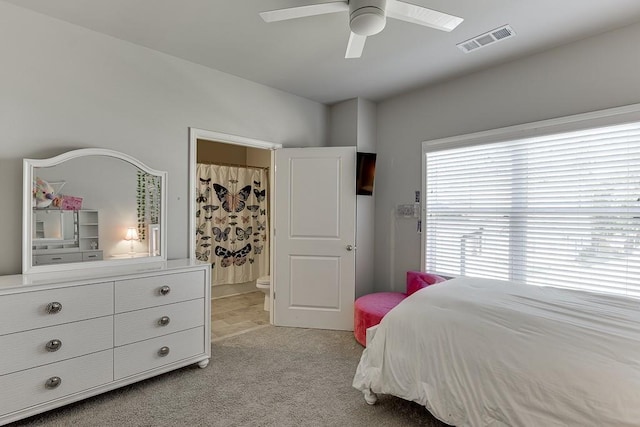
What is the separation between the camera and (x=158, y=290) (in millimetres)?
2354

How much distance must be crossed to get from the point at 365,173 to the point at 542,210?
1.66m

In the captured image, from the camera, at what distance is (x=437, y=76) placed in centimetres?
316

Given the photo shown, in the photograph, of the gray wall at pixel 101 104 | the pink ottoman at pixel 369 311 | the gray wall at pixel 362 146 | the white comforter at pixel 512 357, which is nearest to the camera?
the white comforter at pixel 512 357

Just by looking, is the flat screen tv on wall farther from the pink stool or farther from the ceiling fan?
the ceiling fan

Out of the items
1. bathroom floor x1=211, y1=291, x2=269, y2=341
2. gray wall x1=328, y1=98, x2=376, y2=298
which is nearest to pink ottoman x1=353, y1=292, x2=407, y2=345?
gray wall x1=328, y1=98, x2=376, y2=298

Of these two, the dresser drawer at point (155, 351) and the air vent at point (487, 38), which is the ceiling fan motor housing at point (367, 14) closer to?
the air vent at point (487, 38)

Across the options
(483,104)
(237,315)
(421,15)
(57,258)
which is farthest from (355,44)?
(237,315)

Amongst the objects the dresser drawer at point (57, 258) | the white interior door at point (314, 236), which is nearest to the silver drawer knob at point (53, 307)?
the dresser drawer at point (57, 258)

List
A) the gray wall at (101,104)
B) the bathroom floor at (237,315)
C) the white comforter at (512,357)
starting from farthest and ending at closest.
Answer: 1. the bathroom floor at (237,315)
2. the gray wall at (101,104)
3. the white comforter at (512,357)

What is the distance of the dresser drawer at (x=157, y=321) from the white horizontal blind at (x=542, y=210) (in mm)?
2295

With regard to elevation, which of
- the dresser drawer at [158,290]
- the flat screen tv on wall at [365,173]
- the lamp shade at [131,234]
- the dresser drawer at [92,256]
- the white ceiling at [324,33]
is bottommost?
the dresser drawer at [158,290]

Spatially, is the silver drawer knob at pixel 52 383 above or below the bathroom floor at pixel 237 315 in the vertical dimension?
above

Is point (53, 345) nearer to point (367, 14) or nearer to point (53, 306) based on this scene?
point (53, 306)

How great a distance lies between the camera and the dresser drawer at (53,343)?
1790mm
